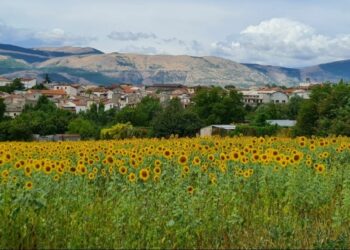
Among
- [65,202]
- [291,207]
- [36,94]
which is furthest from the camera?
[36,94]

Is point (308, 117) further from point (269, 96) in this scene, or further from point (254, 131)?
point (269, 96)

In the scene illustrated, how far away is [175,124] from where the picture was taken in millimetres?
52469

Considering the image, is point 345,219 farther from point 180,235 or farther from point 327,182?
point 180,235

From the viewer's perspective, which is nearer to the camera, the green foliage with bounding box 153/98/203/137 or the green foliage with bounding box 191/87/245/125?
the green foliage with bounding box 153/98/203/137

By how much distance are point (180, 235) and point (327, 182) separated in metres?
2.73

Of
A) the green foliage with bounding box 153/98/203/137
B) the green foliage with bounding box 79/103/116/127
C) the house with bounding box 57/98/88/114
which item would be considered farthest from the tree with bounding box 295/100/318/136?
the house with bounding box 57/98/88/114

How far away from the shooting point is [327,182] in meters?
7.46

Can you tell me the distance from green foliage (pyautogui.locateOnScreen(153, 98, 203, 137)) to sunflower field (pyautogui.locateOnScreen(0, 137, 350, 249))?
38.7 m

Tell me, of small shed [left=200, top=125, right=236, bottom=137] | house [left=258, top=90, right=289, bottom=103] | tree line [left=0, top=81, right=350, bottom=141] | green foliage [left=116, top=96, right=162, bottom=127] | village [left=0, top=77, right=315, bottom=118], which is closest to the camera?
tree line [left=0, top=81, right=350, bottom=141]

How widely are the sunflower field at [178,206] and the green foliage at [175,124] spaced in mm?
38726

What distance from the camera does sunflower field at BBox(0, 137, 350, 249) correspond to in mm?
5215

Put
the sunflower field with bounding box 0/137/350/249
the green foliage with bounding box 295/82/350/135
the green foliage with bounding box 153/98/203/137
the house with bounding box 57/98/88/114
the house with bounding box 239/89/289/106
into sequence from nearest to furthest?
the sunflower field with bounding box 0/137/350/249 < the green foliage with bounding box 295/82/350/135 < the green foliage with bounding box 153/98/203/137 < the house with bounding box 57/98/88/114 < the house with bounding box 239/89/289/106

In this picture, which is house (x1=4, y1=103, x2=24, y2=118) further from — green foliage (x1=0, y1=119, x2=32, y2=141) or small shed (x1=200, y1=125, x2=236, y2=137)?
green foliage (x1=0, y1=119, x2=32, y2=141)

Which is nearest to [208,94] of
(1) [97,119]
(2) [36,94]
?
(1) [97,119]
